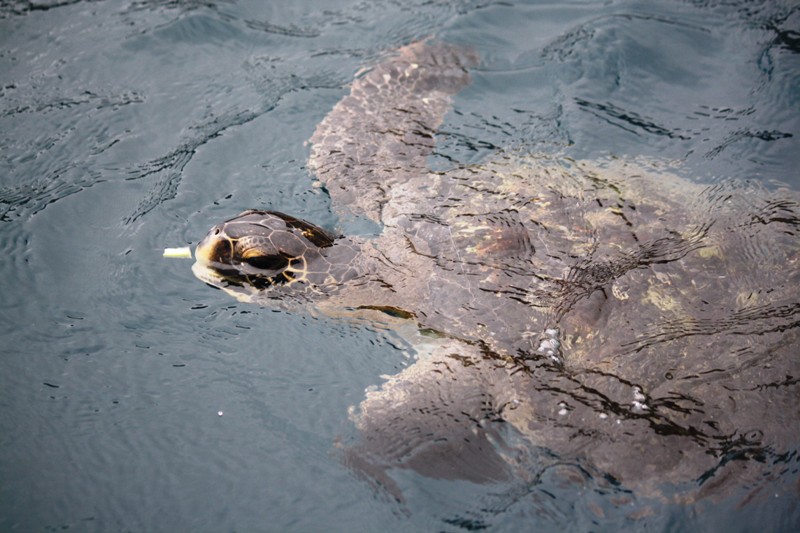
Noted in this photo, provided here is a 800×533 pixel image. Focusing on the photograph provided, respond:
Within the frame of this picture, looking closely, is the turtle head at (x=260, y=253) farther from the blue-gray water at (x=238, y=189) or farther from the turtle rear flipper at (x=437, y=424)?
the turtle rear flipper at (x=437, y=424)

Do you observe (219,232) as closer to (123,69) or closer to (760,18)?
(123,69)

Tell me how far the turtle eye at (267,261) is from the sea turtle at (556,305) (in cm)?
1

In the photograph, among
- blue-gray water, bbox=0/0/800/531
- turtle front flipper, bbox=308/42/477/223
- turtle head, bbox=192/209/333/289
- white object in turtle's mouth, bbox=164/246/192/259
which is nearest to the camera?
blue-gray water, bbox=0/0/800/531

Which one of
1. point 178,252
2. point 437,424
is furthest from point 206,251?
point 437,424

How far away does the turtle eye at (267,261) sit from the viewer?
4.16m

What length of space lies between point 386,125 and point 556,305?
8.23 feet

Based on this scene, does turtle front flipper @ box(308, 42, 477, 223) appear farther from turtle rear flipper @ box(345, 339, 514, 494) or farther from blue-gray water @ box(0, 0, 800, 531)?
turtle rear flipper @ box(345, 339, 514, 494)

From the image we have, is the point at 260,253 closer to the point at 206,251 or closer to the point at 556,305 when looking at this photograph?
the point at 206,251

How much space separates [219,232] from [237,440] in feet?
4.48

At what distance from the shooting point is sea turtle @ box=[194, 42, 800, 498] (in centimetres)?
345

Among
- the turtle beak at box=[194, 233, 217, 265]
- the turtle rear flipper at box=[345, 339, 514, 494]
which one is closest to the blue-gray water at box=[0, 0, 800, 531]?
the turtle rear flipper at box=[345, 339, 514, 494]

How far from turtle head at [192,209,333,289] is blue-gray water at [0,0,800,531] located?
0.20 metres

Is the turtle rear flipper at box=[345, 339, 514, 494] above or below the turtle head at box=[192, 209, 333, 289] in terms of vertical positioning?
below

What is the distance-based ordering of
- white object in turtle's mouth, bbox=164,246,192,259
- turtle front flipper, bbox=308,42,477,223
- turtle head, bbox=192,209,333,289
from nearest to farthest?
turtle head, bbox=192,209,333,289 < white object in turtle's mouth, bbox=164,246,192,259 < turtle front flipper, bbox=308,42,477,223
